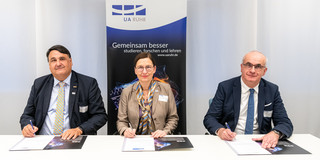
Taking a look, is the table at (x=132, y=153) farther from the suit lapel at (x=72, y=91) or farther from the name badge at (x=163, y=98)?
the name badge at (x=163, y=98)

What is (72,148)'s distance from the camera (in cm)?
164

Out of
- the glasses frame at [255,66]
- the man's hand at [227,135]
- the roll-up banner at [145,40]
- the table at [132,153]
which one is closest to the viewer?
the table at [132,153]

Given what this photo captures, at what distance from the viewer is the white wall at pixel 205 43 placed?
11.4ft

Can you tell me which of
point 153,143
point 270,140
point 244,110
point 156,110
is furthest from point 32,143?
point 244,110

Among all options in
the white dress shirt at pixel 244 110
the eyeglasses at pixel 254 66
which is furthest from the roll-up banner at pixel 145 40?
the eyeglasses at pixel 254 66

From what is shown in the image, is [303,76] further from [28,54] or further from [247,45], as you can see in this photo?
[28,54]

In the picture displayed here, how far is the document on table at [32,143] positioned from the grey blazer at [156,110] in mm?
716

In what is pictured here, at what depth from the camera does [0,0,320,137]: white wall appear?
3473mm

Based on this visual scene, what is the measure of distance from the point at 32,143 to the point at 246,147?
1.54m

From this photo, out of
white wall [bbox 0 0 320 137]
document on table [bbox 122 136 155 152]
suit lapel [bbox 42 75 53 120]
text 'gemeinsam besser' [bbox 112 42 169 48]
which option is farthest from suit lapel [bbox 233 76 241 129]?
suit lapel [bbox 42 75 53 120]

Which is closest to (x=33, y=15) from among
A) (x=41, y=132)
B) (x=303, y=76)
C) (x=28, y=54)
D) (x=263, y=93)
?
(x=28, y=54)

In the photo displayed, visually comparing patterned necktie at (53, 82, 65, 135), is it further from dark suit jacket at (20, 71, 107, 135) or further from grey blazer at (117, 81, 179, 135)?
grey blazer at (117, 81, 179, 135)

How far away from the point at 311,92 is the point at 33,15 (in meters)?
4.31

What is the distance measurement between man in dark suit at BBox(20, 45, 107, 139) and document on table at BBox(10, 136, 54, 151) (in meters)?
0.44
